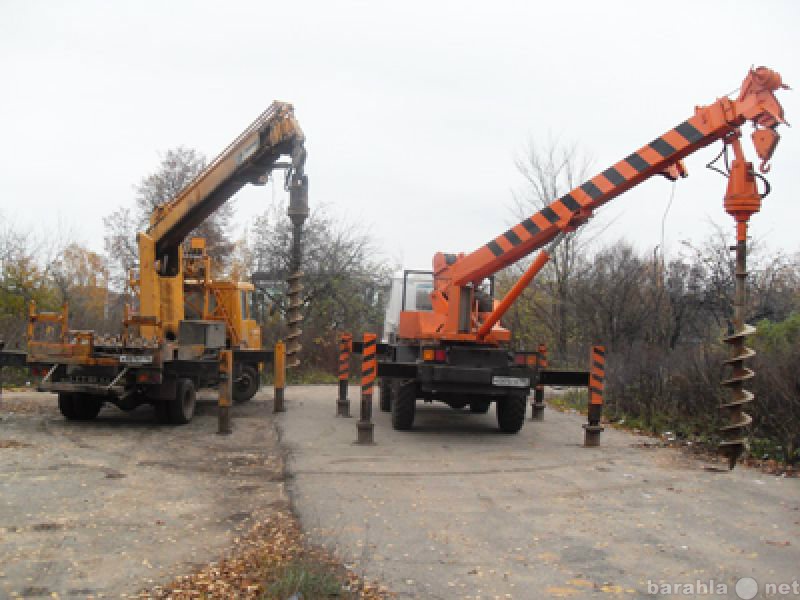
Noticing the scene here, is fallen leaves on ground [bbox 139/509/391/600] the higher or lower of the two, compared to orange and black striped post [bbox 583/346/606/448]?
lower

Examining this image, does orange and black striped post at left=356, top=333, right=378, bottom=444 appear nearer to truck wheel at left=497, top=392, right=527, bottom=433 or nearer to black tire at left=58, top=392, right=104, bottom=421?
truck wheel at left=497, top=392, right=527, bottom=433

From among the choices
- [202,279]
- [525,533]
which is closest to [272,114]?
[202,279]

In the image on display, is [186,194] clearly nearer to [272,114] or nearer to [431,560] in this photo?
[272,114]

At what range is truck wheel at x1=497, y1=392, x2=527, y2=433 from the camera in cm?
1171

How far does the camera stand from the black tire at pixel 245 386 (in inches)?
632

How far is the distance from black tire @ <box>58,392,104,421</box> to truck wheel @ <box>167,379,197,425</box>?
52.8 inches

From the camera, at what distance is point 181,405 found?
477 inches

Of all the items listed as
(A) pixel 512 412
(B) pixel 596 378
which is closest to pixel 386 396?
(A) pixel 512 412

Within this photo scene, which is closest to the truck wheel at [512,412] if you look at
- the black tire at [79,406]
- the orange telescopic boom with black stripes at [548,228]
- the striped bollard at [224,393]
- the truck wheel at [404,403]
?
the orange telescopic boom with black stripes at [548,228]

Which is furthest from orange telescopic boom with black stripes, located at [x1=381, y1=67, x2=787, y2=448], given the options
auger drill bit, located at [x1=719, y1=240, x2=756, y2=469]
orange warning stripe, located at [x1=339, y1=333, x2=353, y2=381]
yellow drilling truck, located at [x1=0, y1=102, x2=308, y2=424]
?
yellow drilling truck, located at [x1=0, y1=102, x2=308, y2=424]

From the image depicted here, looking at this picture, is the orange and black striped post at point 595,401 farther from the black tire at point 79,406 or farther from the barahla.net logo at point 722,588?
the black tire at point 79,406

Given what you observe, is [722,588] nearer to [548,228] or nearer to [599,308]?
[548,228]

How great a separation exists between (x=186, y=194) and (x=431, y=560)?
9.65 m

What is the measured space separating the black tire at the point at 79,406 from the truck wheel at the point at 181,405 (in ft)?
4.40
